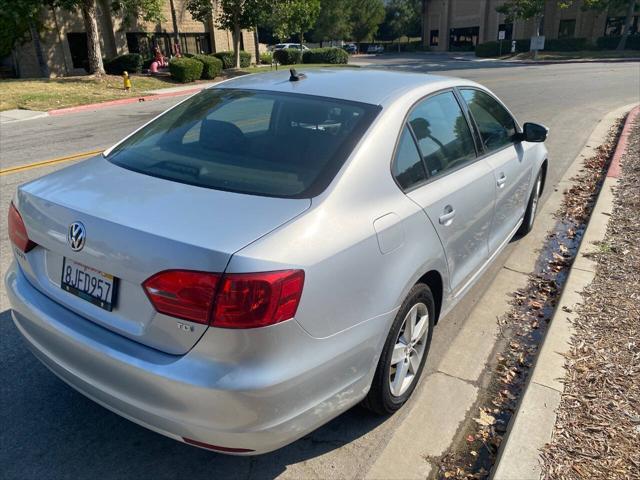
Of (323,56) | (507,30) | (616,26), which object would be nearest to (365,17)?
(507,30)

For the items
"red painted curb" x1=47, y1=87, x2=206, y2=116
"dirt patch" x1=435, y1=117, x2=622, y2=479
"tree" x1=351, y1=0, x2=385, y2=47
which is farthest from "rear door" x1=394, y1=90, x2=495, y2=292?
"tree" x1=351, y1=0, x2=385, y2=47

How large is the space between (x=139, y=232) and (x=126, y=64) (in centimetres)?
2850

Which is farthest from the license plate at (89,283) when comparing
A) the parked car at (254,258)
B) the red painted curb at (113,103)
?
the red painted curb at (113,103)

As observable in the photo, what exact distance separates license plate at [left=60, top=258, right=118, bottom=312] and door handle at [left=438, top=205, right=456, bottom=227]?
1.70 m

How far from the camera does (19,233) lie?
259 cm

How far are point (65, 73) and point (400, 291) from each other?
31065 millimetres

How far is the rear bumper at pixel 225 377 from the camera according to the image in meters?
1.96

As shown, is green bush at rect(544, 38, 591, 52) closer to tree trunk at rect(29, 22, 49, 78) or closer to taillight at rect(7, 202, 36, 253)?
tree trunk at rect(29, 22, 49, 78)

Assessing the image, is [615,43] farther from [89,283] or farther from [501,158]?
[89,283]

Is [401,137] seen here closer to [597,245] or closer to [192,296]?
[192,296]

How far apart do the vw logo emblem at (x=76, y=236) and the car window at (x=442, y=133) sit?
69.1 inches

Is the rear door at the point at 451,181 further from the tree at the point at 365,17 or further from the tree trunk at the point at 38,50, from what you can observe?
the tree at the point at 365,17

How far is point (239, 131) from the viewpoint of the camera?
9.89 ft

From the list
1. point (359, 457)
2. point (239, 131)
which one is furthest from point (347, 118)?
point (359, 457)
